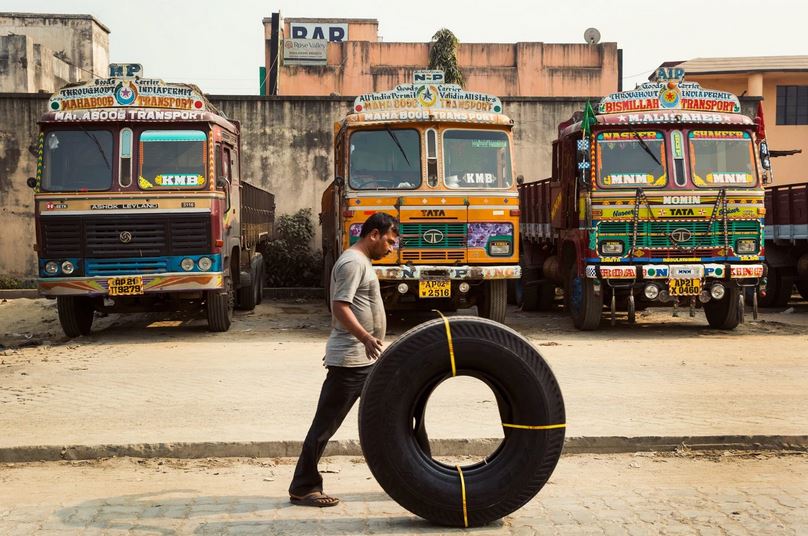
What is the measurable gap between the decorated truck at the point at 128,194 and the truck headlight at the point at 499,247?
3.72 meters

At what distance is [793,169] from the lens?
3353cm

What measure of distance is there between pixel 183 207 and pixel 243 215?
9.43 feet

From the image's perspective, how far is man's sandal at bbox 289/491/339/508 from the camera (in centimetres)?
570

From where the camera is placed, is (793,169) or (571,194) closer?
(571,194)

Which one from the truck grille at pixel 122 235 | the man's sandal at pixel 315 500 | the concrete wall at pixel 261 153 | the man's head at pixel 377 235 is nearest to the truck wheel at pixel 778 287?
the concrete wall at pixel 261 153

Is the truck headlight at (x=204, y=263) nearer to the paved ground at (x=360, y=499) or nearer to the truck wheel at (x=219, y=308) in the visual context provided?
the truck wheel at (x=219, y=308)

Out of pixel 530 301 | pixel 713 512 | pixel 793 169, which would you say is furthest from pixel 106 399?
pixel 793 169

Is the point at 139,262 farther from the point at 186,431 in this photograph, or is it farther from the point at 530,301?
the point at 530,301

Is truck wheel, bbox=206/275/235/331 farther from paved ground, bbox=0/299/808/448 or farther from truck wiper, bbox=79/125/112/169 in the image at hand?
truck wiper, bbox=79/125/112/169

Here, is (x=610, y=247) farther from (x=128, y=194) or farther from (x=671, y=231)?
(x=128, y=194)

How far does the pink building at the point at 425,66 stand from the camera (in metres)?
44.2

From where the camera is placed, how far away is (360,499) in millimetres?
5949

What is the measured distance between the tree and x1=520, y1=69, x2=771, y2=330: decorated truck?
81.7ft

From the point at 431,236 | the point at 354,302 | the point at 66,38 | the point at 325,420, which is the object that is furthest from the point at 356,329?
the point at 66,38
